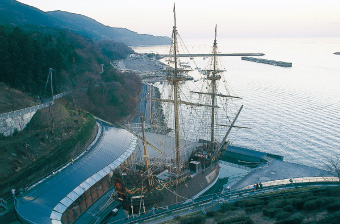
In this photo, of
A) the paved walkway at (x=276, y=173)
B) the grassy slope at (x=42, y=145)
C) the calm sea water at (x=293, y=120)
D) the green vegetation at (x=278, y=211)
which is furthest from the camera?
the calm sea water at (x=293, y=120)

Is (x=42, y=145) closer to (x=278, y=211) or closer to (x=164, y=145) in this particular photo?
(x=164, y=145)

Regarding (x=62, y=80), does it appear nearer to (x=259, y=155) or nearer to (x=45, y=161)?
(x=45, y=161)

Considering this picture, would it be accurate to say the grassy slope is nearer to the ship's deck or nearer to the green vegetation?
the ship's deck

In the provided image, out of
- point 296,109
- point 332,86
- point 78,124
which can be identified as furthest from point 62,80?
point 332,86

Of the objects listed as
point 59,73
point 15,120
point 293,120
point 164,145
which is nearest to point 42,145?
point 15,120

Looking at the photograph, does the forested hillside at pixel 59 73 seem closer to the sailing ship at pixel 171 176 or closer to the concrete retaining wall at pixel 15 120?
the concrete retaining wall at pixel 15 120

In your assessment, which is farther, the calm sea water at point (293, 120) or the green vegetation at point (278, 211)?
the calm sea water at point (293, 120)

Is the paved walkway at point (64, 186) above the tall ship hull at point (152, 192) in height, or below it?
above

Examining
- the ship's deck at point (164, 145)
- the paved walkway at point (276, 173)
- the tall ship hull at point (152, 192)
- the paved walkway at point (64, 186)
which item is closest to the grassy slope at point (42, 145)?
the paved walkway at point (64, 186)

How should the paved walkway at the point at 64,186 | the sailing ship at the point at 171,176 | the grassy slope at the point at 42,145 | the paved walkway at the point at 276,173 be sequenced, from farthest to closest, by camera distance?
the paved walkway at the point at 276,173
the sailing ship at the point at 171,176
the grassy slope at the point at 42,145
the paved walkway at the point at 64,186
